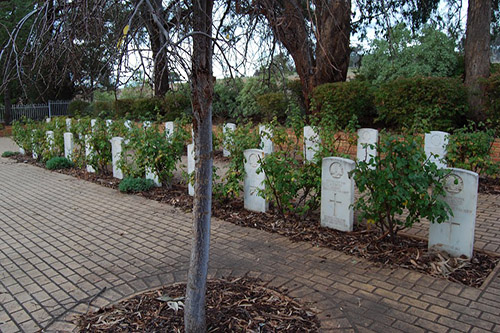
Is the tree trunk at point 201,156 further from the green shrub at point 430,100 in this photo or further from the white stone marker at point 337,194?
the green shrub at point 430,100

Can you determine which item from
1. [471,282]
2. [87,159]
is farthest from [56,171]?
[471,282]

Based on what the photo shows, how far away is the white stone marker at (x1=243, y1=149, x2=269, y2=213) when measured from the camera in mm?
6617

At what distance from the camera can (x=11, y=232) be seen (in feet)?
20.3

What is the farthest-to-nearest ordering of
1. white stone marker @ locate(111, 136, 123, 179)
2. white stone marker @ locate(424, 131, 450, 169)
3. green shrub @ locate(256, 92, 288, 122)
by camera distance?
green shrub @ locate(256, 92, 288, 122) < white stone marker @ locate(111, 136, 123, 179) < white stone marker @ locate(424, 131, 450, 169)

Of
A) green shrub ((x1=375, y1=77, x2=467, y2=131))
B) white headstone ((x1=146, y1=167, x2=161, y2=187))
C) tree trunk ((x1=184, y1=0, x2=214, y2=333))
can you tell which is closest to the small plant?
tree trunk ((x1=184, y1=0, x2=214, y2=333))

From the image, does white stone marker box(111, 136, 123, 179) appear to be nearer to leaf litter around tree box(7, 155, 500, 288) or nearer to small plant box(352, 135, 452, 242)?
leaf litter around tree box(7, 155, 500, 288)

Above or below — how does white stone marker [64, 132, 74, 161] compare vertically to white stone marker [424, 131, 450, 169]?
below

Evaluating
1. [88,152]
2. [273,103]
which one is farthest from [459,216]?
[273,103]

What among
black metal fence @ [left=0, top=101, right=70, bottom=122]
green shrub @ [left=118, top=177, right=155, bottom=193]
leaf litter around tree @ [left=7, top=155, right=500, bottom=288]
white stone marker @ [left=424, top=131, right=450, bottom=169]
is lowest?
leaf litter around tree @ [left=7, top=155, right=500, bottom=288]

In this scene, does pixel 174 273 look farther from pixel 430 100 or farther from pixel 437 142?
pixel 430 100

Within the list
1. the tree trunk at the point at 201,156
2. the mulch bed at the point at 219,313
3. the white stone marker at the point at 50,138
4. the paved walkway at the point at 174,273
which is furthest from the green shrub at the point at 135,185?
the tree trunk at the point at 201,156

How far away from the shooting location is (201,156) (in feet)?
10.4

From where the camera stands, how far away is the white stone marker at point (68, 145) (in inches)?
457

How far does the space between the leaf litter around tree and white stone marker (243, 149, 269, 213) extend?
0.14 metres
